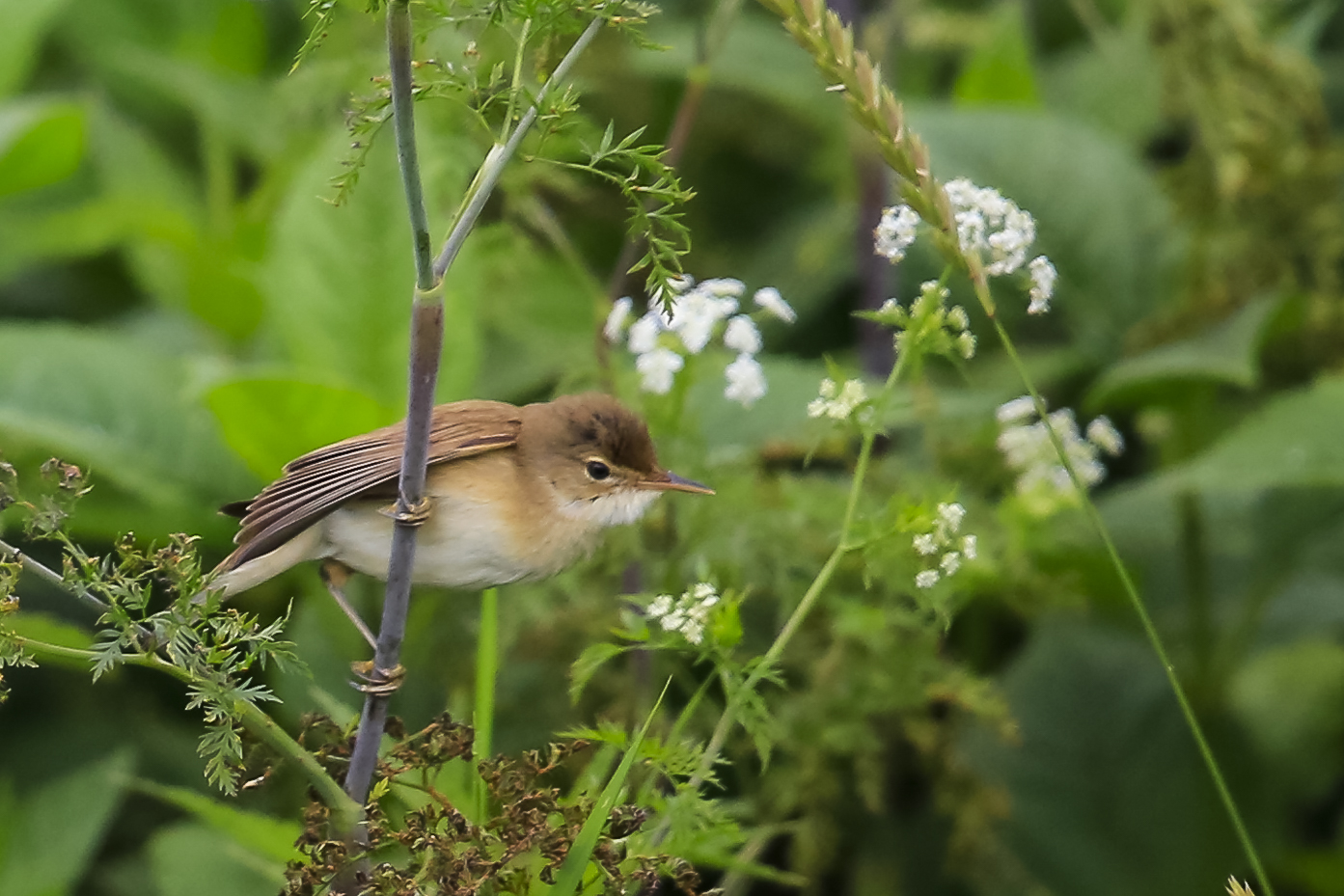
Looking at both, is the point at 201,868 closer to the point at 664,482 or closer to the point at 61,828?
the point at 61,828

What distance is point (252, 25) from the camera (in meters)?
4.16

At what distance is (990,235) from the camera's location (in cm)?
170

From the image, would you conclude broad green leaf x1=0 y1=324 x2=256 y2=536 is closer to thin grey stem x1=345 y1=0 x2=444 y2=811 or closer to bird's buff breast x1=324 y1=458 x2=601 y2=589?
bird's buff breast x1=324 y1=458 x2=601 y2=589

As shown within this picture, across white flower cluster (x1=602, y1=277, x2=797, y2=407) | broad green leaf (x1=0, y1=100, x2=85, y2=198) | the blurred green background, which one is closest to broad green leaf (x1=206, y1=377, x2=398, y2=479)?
the blurred green background

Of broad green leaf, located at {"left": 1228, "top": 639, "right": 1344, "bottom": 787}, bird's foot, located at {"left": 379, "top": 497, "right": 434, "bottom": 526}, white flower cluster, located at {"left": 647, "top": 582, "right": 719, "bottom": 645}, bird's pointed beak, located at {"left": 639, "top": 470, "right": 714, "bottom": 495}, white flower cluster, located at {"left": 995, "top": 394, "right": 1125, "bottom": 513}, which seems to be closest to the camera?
bird's foot, located at {"left": 379, "top": 497, "right": 434, "bottom": 526}

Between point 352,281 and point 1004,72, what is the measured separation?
169 cm

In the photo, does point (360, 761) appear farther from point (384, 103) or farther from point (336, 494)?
point (384, 103)

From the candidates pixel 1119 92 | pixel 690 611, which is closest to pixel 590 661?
pixel 690 611

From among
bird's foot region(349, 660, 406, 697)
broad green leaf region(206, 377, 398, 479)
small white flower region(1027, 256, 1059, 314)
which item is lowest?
broad green leaf region(206, 377, 398, 479)

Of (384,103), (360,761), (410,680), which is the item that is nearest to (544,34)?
(384,103)

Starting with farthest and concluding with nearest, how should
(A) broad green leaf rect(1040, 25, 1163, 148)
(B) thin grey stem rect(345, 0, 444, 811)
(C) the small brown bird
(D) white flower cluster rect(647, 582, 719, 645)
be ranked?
(A) broad green leaf rect(1040, 25, 1163, 148) → (C) the small brown bird → (D) white flower cluster rect(647, 582, 719, 645) → (B) thin grey stem rect(345, 0, 444, 811)

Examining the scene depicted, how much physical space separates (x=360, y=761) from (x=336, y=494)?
34 centimetres

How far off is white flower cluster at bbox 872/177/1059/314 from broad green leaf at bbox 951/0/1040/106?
1.90m

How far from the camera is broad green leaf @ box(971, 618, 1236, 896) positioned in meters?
2.78
